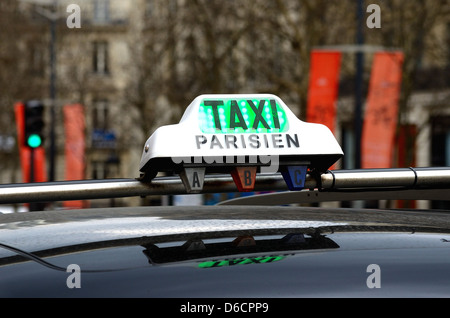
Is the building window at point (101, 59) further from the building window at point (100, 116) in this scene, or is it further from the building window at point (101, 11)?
the building window at point (100, 116)

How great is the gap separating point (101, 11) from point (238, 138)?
51.3 m

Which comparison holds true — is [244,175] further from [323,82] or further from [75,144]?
[75,144]

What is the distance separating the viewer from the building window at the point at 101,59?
Answer: 5041 centimetres

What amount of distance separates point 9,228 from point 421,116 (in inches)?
1269

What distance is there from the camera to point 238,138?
157cm

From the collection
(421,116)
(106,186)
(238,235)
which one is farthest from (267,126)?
(421,116)

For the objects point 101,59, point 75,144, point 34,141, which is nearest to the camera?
point 34,141

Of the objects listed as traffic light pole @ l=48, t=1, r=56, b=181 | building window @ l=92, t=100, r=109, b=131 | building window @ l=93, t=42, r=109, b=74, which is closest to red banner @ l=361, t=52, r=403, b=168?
traffic light pole @ l=48, t=1, r=56, b=181

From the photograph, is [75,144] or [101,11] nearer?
[75,144]

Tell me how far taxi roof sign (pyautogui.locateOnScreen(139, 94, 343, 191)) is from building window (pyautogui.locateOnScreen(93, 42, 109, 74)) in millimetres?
49435

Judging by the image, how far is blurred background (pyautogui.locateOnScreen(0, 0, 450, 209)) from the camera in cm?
2400

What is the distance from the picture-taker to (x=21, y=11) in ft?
129

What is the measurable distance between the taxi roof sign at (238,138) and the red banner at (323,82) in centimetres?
1764

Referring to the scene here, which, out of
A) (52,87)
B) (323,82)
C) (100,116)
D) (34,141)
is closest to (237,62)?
(52,87)
